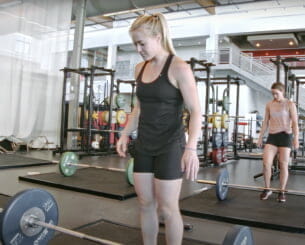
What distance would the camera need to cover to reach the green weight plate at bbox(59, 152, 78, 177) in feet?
10.2

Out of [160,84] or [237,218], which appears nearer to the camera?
[160,84]

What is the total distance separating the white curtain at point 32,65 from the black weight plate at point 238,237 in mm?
5141

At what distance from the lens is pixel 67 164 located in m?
3.17

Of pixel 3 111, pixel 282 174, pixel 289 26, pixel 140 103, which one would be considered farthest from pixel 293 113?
pixel 289 26

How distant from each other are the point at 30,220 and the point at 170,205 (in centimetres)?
58

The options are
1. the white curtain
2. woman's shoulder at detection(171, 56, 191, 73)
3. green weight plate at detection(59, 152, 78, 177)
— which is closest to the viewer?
woman's shoulder at detection(171, 56, 191, 73)

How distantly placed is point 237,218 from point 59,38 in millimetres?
5209

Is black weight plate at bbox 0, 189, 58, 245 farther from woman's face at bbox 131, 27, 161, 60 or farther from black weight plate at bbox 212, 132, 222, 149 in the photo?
black weight plate at bbox 212, 132, 222, 149

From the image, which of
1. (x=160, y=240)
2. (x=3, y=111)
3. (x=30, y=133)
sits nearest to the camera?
(x=160, y=240)

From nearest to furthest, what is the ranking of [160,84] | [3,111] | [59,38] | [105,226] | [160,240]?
1. [160,84]
2. [160,240]
3. [105,226]
4. [3,111]
5. [59,38]

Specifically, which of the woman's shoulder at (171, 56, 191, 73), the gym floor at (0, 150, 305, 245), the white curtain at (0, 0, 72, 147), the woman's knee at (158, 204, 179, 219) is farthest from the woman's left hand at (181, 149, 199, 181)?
the white curtain at (0, 0, 72, 147)

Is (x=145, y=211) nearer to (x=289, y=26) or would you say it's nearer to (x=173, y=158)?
(x=173, y=158)

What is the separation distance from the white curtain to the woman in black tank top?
16.0ft

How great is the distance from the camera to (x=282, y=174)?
8.64ft
